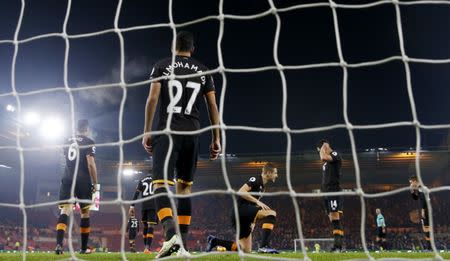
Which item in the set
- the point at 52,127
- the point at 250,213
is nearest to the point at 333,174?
the point at 250,213

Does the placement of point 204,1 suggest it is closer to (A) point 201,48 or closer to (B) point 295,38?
(A) point 201,48

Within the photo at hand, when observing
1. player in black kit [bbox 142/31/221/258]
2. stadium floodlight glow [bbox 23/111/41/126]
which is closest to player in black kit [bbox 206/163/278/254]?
player in black kit [bbox 142/31/221/258]

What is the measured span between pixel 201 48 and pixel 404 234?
15.5 meters

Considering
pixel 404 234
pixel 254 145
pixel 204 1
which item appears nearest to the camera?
pixel 204 1

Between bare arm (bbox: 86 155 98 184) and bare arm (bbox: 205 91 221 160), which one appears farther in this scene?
bare arm (bbox: 86 155 98 184)

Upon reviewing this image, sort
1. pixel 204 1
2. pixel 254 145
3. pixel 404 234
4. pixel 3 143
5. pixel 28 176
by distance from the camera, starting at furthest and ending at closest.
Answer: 1. pixel 254 145
2. pixel 28 176
3. pixel 3 143
4. pixel 404 234
5. pixel 204 1

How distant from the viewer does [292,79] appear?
Result: 1160 inches

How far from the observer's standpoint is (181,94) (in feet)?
13.1

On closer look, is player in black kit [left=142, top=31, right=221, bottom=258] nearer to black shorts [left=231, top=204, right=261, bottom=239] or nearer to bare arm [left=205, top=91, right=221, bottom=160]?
bare arm [left=205, top=91, right=221, bottom=160]

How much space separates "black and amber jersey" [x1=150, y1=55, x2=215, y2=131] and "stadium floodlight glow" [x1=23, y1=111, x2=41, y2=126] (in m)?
23.1

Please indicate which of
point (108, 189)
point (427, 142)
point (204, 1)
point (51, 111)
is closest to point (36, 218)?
point (108, 189)

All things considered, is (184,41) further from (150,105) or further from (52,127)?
(52,127)

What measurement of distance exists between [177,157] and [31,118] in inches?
926

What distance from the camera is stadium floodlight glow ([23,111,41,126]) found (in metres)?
25.0
